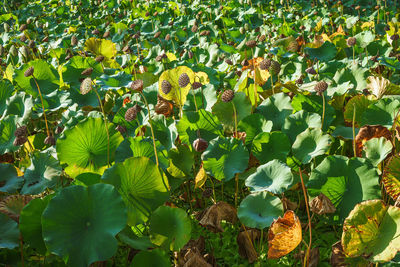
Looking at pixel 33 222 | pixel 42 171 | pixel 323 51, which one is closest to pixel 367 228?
pixel 33 222

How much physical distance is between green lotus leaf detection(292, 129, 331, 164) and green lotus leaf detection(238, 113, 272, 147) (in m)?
0.16

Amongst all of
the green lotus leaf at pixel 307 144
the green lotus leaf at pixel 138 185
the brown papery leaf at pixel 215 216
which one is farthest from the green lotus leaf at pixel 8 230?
the green lotus leaf at pixel 307 144

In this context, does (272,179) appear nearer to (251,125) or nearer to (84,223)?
(251,125)

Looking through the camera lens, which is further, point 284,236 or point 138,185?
point 138,185

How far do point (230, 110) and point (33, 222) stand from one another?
0.80 m

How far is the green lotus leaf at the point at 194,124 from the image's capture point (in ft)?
4.40

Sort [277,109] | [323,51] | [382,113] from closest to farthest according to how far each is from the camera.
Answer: [382,113]
[277,109]
[323,51]

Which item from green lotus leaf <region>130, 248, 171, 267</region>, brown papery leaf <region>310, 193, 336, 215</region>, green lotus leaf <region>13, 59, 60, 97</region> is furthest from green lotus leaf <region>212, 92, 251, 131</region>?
green lotus leaf <region>13, 59, 60, 97</region>

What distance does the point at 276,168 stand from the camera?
1.11 metres

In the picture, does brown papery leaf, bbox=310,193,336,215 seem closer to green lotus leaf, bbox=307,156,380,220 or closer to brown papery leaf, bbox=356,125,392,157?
green lotus leaf, bbox=307,156,380,220

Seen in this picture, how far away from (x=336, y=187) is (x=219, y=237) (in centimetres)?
40

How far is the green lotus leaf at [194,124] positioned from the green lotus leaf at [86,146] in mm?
226

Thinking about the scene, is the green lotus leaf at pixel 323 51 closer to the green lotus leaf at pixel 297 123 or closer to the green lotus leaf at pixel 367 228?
the green lotus leaf at pixel 297 123

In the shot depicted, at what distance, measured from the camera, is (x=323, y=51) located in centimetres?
214
